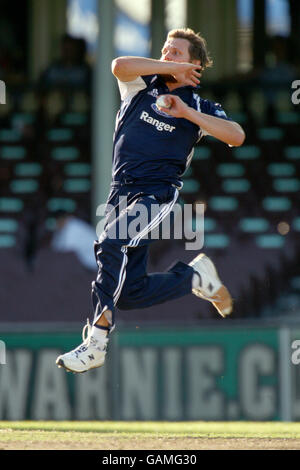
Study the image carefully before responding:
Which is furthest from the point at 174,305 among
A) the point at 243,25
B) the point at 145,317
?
the point at 243,25

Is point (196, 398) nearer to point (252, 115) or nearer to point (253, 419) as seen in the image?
point (253, 419)

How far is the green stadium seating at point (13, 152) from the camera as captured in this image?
1623cm

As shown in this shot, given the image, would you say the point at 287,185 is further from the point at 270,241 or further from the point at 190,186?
the point at 270,241

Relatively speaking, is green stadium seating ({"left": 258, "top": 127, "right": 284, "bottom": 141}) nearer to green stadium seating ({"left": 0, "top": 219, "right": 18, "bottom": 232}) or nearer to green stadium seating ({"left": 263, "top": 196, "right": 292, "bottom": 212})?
green stadium seating ({"left": 263, "top": 196, "right": 292, "bottom": 212})

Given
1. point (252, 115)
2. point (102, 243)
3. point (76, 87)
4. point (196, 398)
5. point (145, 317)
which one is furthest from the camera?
point (76, 87)

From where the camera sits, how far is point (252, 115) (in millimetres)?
16047

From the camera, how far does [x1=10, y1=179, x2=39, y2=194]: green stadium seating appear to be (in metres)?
15.2

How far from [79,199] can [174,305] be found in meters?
3.67

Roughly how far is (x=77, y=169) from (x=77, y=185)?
0.61 m

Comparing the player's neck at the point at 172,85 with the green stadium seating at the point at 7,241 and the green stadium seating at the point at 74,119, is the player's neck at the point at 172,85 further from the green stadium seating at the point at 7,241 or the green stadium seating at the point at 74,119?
the green stadium seating at the point at 74,119

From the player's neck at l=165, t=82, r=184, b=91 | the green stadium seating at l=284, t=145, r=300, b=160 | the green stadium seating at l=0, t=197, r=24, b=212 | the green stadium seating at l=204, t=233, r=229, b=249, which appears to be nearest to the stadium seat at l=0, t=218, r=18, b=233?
the green stadium seating at l=0, t=197, r=24, b=212

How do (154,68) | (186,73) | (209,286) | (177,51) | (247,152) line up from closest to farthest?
(154,68)
(186,73)
(177,51)
(209,286)
(247,152)

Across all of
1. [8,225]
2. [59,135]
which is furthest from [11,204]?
[59,135]

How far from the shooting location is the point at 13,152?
53.8 feet
